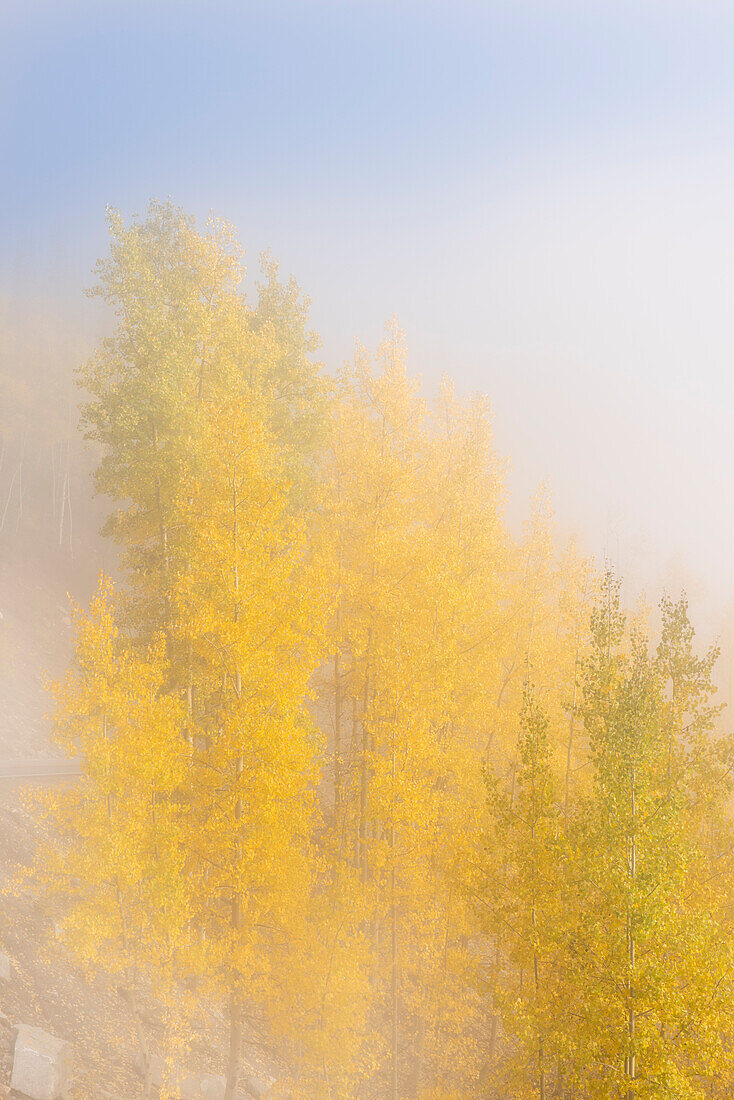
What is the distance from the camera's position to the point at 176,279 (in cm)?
1573

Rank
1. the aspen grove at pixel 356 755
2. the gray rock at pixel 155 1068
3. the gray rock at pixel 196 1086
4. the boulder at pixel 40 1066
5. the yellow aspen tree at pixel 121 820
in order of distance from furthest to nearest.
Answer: the gray rock at pixel 196 1086
the gray rock at pixel 155 1068
the yellow aspen tree at pixel 121 820
the boulder at pixel 40 1066
the aspen grove at pixel 356 755

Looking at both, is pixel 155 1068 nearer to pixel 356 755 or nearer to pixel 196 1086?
pixel 196 1086

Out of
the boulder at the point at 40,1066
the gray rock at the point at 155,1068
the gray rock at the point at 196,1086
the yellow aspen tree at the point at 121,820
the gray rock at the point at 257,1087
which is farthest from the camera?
the gray rock at the point at 257,1087

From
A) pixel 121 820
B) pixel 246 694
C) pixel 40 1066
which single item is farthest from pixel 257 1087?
pixel 246 694

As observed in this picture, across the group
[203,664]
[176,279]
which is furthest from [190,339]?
[203,664]

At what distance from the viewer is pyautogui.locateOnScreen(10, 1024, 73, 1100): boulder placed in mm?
9211

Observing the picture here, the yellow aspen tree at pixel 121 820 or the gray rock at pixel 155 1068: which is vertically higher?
the yellow aspen tree at pixel 121 820

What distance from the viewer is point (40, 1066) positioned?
9.48 m

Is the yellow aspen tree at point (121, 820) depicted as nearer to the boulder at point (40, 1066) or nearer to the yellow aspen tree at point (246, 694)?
the yellow aspen tree at point (246, 694)

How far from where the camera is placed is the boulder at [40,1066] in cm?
921

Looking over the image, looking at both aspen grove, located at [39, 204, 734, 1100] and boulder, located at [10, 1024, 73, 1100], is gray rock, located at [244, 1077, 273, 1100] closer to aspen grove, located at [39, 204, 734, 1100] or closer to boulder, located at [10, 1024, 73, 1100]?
aspen grove, located at [39, 204, 734, 1100]

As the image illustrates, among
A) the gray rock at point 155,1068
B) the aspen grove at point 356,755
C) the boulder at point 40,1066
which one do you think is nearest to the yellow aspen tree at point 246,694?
the aspen grove at point 356,755

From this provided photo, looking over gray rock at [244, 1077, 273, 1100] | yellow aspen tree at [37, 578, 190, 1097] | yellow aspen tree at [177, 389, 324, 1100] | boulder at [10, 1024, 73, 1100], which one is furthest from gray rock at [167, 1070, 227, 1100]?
boulder at [10, 1024, 73, 1100]

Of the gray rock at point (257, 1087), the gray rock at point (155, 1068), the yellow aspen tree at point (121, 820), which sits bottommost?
the gray rock at point (257, 1087)
